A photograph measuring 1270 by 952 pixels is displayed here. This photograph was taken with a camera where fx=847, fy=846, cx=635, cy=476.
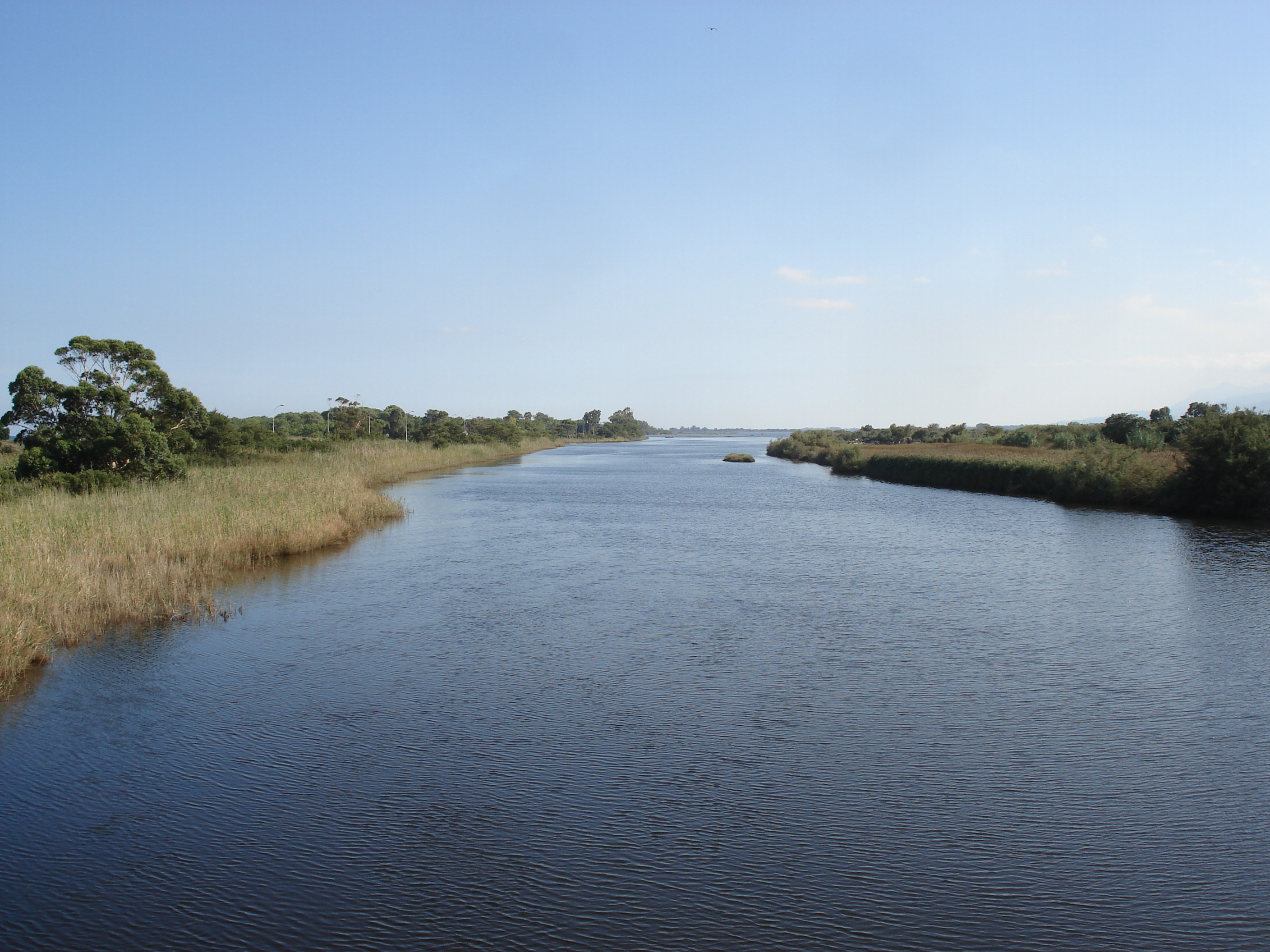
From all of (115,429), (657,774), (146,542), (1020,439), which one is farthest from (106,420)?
(1020,439)

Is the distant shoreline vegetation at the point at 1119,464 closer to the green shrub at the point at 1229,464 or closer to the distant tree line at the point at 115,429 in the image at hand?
the green shrub at the point at 1229,464

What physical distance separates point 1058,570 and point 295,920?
52.1 feet

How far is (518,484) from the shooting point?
143 feet

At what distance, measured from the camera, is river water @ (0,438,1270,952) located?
520 cm

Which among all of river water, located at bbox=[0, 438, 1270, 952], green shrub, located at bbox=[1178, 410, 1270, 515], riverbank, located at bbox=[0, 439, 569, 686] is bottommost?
river water, located at bbox=[0, 438, 1270, 952]

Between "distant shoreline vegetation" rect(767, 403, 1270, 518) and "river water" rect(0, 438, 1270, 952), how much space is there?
12685 millimetres

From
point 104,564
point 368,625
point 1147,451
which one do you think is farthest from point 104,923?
point 1147,451

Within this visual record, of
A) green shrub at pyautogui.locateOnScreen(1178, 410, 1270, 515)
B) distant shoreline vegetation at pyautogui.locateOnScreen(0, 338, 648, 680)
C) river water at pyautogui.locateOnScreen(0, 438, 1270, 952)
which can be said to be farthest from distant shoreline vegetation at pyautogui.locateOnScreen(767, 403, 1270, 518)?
distant shoreline vegetation at pyautogui.locateOnScreen(0, 338, 648, 680)

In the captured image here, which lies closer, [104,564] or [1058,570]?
[104,564]

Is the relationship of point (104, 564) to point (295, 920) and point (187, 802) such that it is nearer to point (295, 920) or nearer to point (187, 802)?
point (187, 802)

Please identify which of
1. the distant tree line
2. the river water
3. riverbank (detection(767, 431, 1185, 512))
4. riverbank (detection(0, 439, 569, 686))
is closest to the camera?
the river water

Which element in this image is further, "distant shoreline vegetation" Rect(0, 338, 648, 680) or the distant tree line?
the distant tree line

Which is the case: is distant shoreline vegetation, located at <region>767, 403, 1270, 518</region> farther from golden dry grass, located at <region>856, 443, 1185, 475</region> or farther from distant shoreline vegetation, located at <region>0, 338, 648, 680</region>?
distant shoreline vegetation, located at <region>0, 338, 648, 680</region>

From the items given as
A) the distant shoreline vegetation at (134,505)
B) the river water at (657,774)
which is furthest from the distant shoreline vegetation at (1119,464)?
the distant shoreline vegetation at (134,505)
